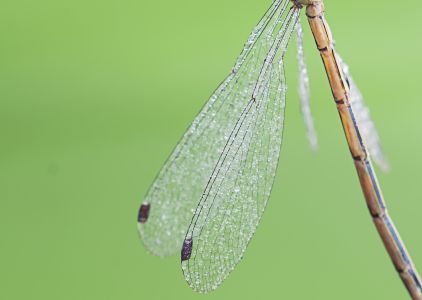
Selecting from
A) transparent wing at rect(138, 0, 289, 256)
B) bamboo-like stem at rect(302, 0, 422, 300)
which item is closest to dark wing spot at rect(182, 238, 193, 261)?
transparent wing at rect(138, 0, 289, 256)

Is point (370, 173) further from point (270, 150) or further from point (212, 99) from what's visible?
point (212, 99)

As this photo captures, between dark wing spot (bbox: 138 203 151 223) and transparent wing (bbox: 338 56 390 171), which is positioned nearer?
dark wing spot (bbox: 138 203 151 223)

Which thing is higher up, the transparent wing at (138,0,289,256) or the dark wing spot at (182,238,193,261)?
the transparent wing at (138,0,289,256)

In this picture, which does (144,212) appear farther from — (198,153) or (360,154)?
(360,154)

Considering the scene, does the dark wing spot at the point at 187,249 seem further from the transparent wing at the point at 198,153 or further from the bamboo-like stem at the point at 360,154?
the bamboo-like stem at the point at 360,154

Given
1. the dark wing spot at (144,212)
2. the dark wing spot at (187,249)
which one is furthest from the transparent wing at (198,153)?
the dark wing spot at (187,249)

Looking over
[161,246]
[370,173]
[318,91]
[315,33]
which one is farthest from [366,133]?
[318,91]

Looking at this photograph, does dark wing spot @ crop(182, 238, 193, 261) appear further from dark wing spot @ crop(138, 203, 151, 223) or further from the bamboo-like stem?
the bamboo-like stem

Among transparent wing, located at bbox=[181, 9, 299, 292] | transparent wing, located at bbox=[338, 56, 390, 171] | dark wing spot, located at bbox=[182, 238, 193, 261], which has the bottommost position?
dark wing spot, located at bbox=[182, 238, 193, 261]
